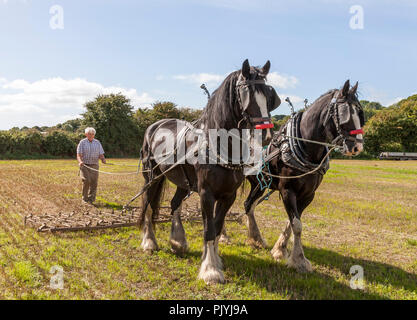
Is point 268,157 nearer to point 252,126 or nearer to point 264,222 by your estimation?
point 252,126

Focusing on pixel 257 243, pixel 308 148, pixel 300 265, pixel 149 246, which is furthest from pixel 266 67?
pixel 149 246

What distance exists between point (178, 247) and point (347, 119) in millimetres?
3115

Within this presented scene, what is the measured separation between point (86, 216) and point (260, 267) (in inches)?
165

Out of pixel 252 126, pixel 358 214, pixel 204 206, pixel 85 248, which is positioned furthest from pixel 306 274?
pixel 358 214

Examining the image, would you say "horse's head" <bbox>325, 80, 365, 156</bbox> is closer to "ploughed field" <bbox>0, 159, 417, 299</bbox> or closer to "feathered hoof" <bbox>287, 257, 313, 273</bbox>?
"feathered hoof" <bbox>287, 257, 313, 273</bbox>

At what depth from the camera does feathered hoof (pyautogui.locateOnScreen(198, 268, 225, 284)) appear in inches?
145

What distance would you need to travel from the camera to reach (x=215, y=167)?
3.62 metres

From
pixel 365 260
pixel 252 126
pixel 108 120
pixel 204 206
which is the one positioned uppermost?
pixel 108 120

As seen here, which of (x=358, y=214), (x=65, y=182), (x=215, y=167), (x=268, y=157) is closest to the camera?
(x=215, y=167)

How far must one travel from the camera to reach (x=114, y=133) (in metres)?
35.6

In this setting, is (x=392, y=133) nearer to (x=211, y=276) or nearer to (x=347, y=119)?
(x=347, y=119)

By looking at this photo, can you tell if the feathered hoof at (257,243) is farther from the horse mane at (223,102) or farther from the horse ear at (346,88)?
the horse ear at (346,88)

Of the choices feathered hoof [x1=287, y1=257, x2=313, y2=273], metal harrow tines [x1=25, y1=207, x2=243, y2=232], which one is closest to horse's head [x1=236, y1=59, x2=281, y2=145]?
feathered hoof [x1=287, y1=257, x2=313, y2=273]

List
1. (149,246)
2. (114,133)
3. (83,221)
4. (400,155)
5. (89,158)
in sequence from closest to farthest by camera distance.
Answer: (149,246) → (83,221) → (89,158) → (114,133) → (400,155)
